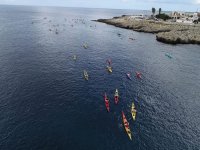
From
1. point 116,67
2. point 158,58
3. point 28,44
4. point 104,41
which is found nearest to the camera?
point 116,67

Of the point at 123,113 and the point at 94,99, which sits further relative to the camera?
the point at 94,99

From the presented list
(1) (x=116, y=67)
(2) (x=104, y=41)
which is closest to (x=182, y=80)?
(1) (x=116, y=67)

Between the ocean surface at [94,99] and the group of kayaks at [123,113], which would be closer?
the ocean surface at [94,99]

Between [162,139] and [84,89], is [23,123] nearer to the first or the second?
[84,89]

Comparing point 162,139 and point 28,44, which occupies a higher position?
point 28,44

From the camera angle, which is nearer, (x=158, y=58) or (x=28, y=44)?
(x=158, y=58)

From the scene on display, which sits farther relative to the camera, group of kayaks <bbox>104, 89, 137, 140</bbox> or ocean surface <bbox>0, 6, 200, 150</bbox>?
group of kayaks <bbox>104, 89, 137, 140</bbox>

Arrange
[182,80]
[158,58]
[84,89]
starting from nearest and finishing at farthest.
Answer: [84,89], [182,80], [158,58]

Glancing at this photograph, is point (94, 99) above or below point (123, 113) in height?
above
